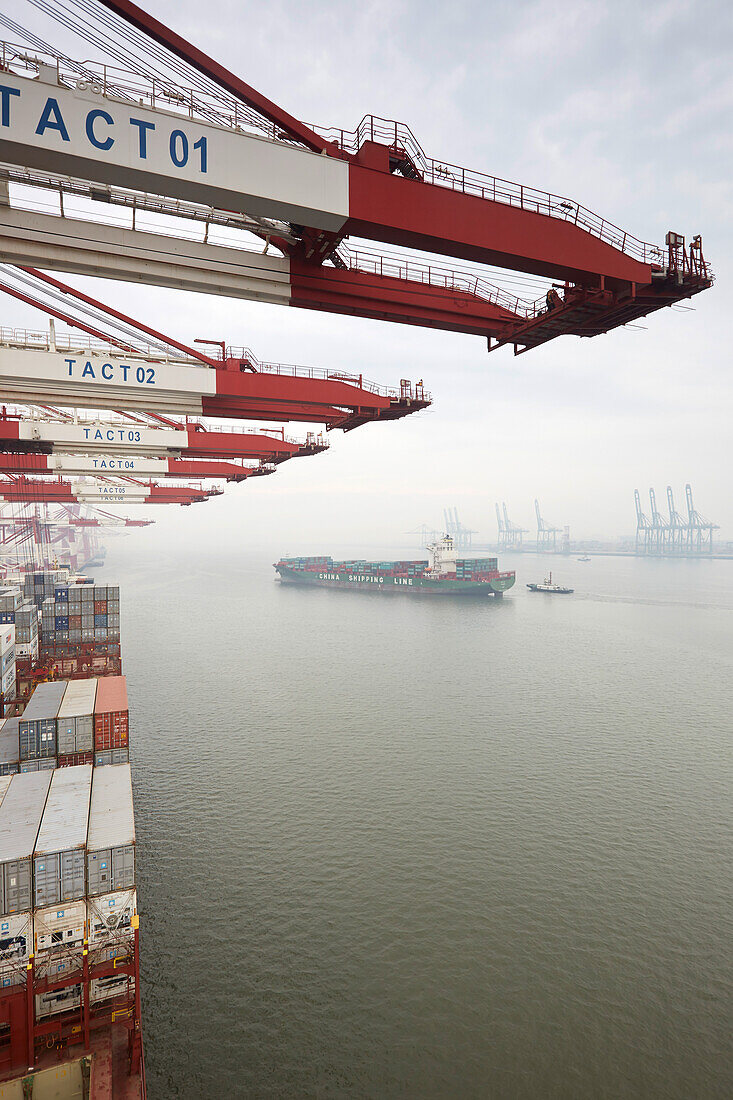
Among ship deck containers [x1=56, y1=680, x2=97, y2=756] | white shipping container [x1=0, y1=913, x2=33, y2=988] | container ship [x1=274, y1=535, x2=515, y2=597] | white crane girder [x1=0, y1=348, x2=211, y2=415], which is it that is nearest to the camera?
white shipping container [x1=0, y1=913, x2=33, y2=988]

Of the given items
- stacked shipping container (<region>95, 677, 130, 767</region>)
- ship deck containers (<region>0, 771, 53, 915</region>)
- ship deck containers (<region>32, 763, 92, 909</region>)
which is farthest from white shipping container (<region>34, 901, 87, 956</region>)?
stacked shipping container (<region>95, 677, 130, 767</region>)

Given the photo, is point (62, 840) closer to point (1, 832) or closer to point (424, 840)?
point (1, 832)

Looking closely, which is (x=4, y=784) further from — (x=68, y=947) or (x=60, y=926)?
(x=68, y=947)

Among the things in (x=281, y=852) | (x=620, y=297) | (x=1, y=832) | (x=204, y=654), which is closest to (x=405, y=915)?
(x=281, y=852)

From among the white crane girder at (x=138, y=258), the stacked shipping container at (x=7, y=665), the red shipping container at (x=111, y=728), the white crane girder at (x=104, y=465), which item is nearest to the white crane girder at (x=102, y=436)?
the white crane girder at (x=104, y=465)

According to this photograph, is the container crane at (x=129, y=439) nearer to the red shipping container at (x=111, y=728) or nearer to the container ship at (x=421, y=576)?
the red shipping container at (x=111, y=728)

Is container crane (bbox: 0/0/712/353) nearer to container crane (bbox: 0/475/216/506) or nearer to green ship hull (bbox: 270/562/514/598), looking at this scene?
container crane (bbox: 0/475/216/506)
